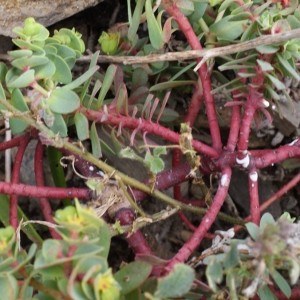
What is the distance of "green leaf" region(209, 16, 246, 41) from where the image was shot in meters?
1.41

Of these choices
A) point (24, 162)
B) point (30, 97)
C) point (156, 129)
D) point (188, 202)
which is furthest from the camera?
point (24, 162)

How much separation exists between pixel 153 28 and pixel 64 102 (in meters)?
0.35

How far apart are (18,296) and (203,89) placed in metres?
0.81

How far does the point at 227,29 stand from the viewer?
1.42m

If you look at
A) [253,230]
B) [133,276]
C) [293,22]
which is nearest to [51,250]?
[133,276]

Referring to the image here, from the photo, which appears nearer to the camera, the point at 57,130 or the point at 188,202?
the point at 57,130

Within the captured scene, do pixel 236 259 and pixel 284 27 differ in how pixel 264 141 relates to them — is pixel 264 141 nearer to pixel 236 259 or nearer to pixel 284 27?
pixel 284 27

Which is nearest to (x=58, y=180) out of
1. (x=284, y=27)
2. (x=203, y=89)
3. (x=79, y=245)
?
(x=203, y=89)

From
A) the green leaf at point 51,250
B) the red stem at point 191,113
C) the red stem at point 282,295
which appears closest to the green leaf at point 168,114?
the red stem at point 191,113

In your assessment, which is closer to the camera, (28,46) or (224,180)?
(28,46)

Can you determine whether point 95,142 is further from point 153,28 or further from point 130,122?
point 153,28

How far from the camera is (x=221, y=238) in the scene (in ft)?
4.49

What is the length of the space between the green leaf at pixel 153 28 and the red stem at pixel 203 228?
43 centimetres

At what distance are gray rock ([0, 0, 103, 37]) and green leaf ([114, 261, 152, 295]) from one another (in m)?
0.97
